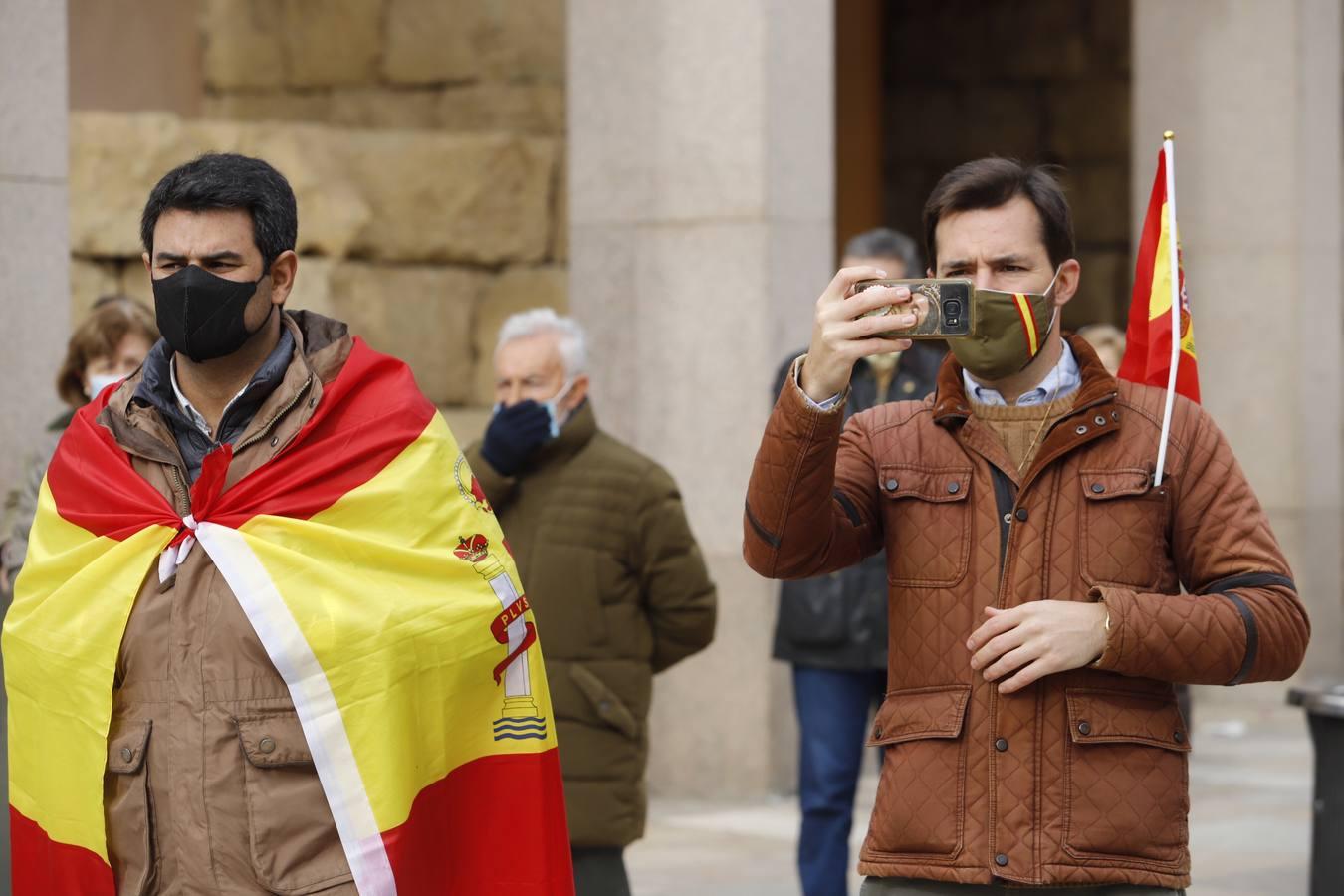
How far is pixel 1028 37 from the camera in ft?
57.6

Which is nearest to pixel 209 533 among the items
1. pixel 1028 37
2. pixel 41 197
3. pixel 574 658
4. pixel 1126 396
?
pixel 1126 396

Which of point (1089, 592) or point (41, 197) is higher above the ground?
point (41, 197)

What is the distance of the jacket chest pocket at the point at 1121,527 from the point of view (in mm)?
3627

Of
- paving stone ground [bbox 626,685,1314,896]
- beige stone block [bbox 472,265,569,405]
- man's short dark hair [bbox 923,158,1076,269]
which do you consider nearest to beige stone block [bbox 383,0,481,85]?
beige stone block [bbox 472,265,569,405]

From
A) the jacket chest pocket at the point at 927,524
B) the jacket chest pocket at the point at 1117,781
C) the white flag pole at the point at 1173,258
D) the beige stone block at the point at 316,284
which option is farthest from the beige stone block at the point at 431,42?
the jacket chest pocket at the point at 1117,781

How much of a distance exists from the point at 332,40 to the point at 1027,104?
6937 millimetres

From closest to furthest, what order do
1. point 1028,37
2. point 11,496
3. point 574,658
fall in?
point 574,658
point 11,496
point 1028,37

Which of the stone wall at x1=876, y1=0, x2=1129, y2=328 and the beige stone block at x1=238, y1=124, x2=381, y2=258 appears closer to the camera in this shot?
the beige stone block at x1=238, y1=124, x2=381, y2=258

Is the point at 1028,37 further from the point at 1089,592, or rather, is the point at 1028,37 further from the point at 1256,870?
the point at 1089,592

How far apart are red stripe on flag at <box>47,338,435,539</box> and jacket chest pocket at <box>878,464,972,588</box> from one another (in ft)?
2.72

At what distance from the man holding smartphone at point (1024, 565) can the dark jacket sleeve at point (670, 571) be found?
6.84 feet

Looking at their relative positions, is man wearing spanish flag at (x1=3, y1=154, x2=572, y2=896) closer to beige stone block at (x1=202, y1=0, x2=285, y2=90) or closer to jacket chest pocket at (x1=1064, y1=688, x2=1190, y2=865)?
jacket chest pocket at (x1=1064, y1=688, x2=1190, y2=865)

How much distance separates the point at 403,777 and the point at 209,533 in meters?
0.52

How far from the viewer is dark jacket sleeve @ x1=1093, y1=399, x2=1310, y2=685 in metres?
3.50
